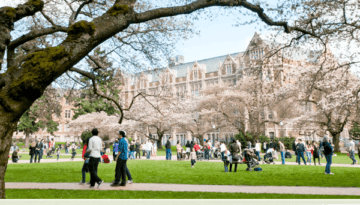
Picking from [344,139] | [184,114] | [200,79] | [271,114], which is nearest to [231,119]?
[184,114]

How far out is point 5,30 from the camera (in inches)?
304

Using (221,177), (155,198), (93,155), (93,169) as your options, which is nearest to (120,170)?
(93,169)

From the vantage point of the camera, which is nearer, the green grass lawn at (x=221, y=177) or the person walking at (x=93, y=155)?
the person walking at (x=93, y=155)

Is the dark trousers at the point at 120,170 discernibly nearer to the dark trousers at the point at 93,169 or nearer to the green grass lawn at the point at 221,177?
the dark trousers at the point at 93,169

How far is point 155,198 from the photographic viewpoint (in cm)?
730

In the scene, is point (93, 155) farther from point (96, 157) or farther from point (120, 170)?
point (120, 170)

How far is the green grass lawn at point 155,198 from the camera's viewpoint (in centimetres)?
664

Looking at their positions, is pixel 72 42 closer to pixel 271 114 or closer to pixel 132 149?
pixel 132 149

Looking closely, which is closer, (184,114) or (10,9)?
(10,9)

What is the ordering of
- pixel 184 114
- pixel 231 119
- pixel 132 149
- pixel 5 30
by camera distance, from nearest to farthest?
pixel 5 30
pixel 132 149
pixel 231 119
pixel 184 114

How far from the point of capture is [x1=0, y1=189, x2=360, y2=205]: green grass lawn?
6.64m

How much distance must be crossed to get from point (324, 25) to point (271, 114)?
44.1 metres

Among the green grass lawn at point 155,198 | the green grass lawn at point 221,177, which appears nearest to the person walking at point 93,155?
the green grass lawn at point 155,198

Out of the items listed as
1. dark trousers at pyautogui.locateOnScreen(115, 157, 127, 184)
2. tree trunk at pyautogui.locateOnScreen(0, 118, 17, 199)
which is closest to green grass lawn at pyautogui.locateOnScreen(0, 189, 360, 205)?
tree trunk at pyautogui.locateOnScreen(0, 118, 17, 199)
